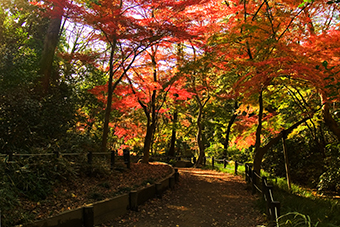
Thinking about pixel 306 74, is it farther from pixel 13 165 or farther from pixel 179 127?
pixel 179 127

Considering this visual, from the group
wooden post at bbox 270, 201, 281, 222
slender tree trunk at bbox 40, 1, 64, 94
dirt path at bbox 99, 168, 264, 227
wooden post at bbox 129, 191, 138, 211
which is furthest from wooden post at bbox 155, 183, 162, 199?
slender tree trunk at bbox 40, 1, 64, 94

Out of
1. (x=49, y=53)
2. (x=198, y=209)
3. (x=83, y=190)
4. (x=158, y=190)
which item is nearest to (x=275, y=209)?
(x=198, y=209)

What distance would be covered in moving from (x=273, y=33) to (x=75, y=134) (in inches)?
285

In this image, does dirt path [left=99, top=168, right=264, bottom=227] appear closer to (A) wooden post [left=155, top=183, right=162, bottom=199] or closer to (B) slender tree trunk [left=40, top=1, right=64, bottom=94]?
(A) wooden post [left=155, top=183, right=162, bottom=199]

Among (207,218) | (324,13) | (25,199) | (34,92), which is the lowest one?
(207,218)

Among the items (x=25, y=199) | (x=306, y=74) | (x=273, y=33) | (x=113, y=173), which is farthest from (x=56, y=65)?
(x=306, y=74)

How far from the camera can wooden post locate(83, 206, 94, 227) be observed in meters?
4.78

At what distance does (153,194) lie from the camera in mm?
7637

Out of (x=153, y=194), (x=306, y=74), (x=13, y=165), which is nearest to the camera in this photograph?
(x=13, y=165)

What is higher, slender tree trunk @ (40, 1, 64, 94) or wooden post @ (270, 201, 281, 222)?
slender tree trunk @ (40, 1, 64, 94)

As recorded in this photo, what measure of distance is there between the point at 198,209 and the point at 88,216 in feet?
11.2

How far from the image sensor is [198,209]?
7.20 metres

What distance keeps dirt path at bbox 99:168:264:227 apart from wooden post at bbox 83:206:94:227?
639mm

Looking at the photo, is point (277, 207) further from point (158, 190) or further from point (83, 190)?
point (83, 190)
